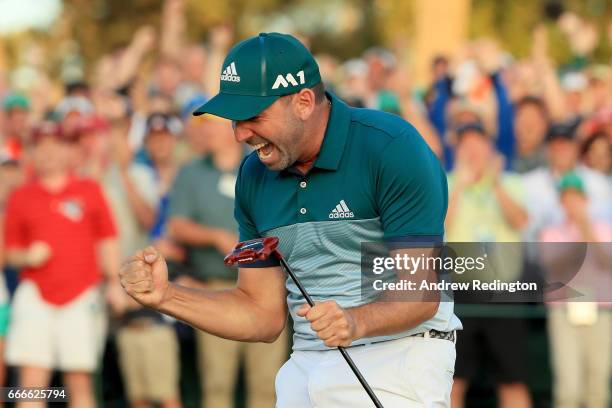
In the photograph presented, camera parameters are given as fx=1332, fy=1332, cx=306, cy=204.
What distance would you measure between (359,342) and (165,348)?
475cm

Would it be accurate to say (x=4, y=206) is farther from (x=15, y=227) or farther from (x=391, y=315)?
(x=391, y=315)

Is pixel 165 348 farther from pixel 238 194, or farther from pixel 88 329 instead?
pixel 238 194

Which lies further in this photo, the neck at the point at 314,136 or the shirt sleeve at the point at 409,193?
the neck at the point at 314,136

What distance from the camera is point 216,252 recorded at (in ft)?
31.9

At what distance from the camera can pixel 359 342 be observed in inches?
202

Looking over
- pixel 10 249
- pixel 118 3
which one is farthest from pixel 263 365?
pixel 118 3

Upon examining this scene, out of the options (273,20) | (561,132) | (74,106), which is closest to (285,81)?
(561,132)

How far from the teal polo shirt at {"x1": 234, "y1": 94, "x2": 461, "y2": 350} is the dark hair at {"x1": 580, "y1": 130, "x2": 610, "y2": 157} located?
5.29m

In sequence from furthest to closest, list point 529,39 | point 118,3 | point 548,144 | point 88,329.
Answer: point 118,3, point 529,39, point 548,144, point 88,329

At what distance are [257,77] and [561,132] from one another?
18.0 feet

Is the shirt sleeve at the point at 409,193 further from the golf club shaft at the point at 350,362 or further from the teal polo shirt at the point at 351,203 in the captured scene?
the golf club shaft at the point at 350,362

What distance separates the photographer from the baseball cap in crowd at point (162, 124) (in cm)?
1054

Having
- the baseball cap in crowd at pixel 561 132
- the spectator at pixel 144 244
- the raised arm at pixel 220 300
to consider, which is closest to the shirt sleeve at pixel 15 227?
the spectator at pixel 144 244

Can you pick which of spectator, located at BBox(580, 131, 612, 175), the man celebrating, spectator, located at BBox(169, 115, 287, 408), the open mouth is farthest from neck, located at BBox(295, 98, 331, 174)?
spectator, located at BBox(580, 131, 612, 175)
